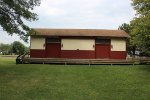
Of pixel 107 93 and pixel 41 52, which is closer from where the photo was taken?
pixel 107 93

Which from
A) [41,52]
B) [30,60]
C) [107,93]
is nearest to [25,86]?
[107,93]

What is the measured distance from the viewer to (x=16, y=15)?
107 feet

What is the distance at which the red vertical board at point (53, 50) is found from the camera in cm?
4070

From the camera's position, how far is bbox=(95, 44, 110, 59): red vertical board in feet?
134

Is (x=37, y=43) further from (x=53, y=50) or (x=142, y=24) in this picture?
(x=142, y=24)

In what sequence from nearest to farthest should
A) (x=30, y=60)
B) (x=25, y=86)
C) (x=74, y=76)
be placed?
(x=25, y=86) < (x=74, y=76) < (x=30, y=60)

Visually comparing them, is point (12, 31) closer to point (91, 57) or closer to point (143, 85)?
point (91, 57)

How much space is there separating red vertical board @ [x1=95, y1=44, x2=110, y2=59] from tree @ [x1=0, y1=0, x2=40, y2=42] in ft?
34.3

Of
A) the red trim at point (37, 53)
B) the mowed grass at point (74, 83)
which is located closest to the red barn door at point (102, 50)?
the red trim at point (37, 53)

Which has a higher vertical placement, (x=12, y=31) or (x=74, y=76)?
(x=12, y=31)

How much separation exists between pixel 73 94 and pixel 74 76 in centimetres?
650

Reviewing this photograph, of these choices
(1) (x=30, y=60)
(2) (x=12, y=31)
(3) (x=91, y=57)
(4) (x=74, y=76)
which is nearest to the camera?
(4) (x=74, y=76)

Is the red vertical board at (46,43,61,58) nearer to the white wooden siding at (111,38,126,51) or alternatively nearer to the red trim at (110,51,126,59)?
the red trim at (110,51,126,59)

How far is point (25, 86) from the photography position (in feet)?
76.7
